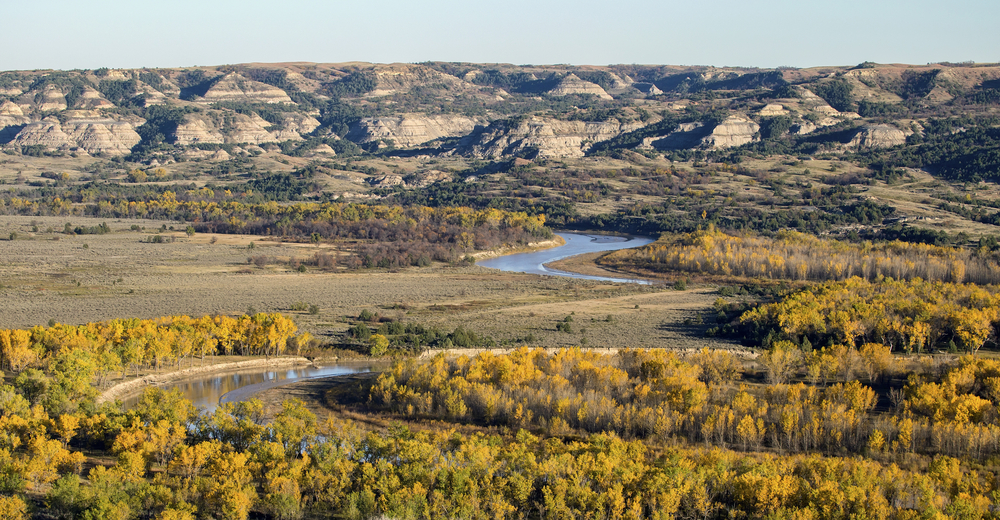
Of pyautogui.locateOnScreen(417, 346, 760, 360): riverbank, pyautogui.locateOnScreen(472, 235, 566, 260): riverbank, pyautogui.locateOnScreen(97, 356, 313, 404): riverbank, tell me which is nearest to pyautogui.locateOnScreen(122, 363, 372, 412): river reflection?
pyautogui.locateOnScreen(97, 356, 313, 404): riverbank

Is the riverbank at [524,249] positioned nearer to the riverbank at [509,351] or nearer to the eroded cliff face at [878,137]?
the riverbank at [509,351]

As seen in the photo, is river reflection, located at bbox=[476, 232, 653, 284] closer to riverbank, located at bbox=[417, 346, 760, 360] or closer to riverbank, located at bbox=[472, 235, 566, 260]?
riverbank, located at bbox=[472, 235, 566, 260]

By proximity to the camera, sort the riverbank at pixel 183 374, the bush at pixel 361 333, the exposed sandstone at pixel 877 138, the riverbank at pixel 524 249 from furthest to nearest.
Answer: the exposed sandstone at pixel 877 138 → the riverbank at pixel 524 249 → the bush at pixel 361 333 → the riverbank at pixel 183 374

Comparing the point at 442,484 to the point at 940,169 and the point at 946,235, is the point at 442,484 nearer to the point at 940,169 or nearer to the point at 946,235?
the point at 946,235

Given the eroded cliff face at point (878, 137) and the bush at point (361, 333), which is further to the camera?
the eroded cliff face at point (878, 137)

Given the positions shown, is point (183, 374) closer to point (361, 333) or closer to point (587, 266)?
point (361, 333)

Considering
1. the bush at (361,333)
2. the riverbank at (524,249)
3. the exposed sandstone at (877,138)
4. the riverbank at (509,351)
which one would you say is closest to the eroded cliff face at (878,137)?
the exposed sandstone at (877,138)

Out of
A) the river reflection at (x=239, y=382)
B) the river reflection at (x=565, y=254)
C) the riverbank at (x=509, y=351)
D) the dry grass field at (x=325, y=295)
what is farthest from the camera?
the river reflection at (x=565, y=254)

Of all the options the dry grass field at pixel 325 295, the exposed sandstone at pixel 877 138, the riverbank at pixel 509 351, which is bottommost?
the dry grass field at pixel 325 295
